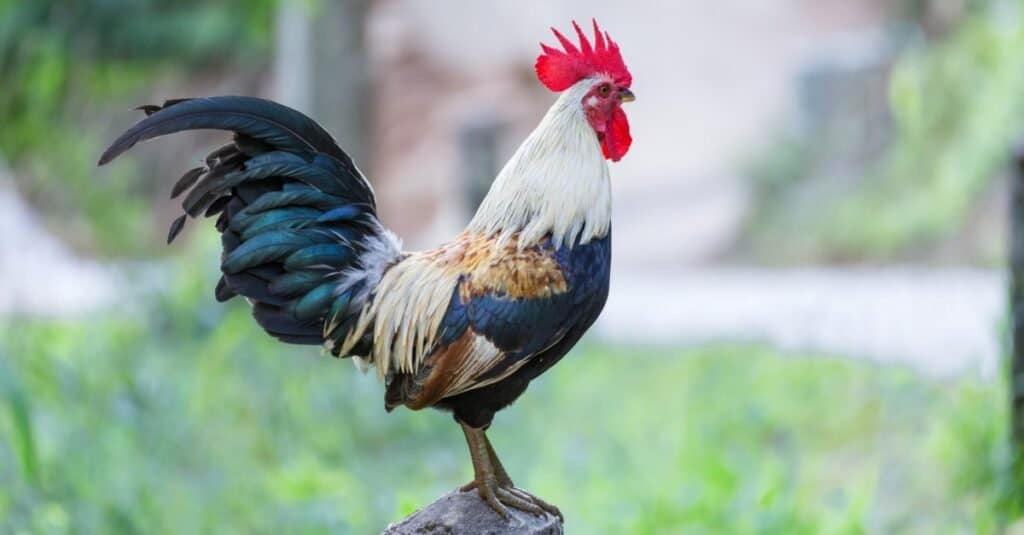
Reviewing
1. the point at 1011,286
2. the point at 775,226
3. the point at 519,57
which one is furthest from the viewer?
the point at 519,57

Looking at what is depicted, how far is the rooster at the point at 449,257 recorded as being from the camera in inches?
80.7

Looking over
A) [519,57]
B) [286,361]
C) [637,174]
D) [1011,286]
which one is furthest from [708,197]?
[1011,286]

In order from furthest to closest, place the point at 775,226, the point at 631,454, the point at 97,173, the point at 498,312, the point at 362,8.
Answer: the point at 775,226
the point at 97,173
the point at 362,8
the point at 631,454
the point at 498,312

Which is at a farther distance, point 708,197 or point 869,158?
point 708,197

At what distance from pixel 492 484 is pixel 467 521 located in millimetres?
79

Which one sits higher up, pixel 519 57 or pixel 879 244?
pixel 519 57

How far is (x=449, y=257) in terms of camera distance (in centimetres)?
215

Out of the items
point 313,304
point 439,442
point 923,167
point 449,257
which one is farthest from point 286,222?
point 923,167

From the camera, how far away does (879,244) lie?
10516mm

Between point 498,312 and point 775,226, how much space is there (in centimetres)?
1039

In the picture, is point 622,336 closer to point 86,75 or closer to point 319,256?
point 86,75

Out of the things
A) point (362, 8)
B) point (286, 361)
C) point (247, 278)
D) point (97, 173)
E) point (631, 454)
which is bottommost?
point (631, 454)

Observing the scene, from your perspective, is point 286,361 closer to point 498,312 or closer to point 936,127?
point 498,312

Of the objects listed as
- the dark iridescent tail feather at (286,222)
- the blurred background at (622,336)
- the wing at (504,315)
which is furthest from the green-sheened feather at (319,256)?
the blurred background at (622,336)
